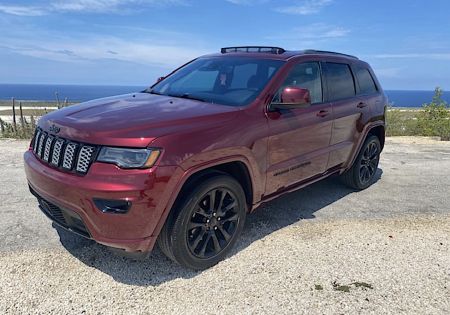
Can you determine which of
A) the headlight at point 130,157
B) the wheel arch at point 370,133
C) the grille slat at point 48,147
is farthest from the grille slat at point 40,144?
the wheel arch at point 370,133

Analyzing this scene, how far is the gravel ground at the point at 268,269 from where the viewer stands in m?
2.88

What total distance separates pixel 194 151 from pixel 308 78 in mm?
2082

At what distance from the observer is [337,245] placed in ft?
12.8

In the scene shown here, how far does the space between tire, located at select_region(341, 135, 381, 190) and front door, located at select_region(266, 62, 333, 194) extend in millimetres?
1095

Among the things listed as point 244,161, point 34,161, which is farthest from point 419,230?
point 34,161

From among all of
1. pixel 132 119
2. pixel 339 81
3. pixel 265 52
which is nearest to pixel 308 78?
pixel 265 52

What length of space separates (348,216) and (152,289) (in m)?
2.75

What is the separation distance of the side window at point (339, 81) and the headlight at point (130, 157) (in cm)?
278

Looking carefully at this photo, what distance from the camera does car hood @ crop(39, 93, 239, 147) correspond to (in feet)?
9.16

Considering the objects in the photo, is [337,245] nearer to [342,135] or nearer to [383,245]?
[383,245]

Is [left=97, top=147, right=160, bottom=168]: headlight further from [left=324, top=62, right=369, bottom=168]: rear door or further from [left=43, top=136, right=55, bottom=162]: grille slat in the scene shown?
[left=324, top=62, right=369, bottom=168]: rear door

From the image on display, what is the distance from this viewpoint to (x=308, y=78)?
4410 mm

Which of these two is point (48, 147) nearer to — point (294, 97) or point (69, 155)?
point (69, 155)

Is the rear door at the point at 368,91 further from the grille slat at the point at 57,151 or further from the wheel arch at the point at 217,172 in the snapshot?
the grille slat at the point at 57,151
